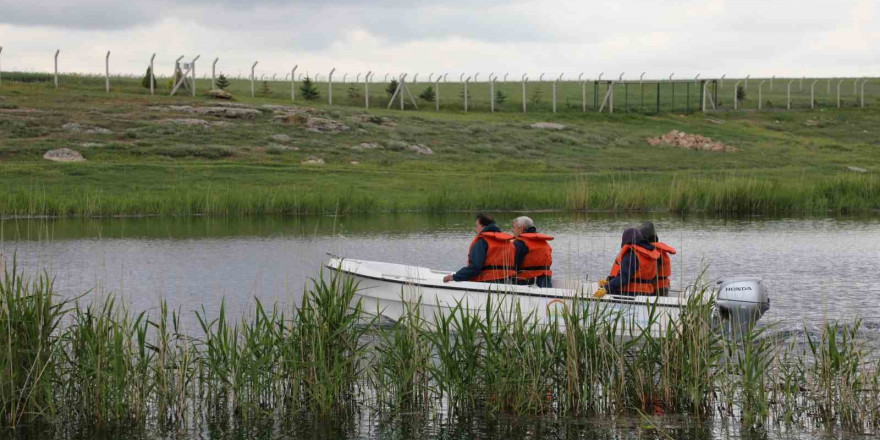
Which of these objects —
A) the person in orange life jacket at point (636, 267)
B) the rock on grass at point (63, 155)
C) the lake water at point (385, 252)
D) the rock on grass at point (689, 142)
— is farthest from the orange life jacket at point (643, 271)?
the rock on grass at point (689, 142)

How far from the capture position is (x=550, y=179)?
4216 centimetres

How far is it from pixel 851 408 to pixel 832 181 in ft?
92.3

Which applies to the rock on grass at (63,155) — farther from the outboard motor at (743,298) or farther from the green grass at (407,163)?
the outboard motor at (743,298)

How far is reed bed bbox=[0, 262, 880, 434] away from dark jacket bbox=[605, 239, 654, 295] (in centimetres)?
252

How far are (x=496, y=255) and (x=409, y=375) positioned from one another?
13.3 ft

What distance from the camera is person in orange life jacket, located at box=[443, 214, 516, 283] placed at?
1312 centimetres

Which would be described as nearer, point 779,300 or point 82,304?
point 82,304

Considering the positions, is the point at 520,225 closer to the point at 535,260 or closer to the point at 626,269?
the point at 535,260

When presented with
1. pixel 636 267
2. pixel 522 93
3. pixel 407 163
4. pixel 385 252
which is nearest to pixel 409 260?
pixel 385 252

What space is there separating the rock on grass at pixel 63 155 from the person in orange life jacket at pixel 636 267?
33.2m

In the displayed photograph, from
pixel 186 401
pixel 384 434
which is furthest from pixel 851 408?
pixel 186 401

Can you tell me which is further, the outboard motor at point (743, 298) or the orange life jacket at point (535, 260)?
the orange life jacket at point (535, 260)

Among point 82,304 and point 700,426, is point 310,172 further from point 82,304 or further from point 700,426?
point 700,426

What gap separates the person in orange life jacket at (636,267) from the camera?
39.8ft
